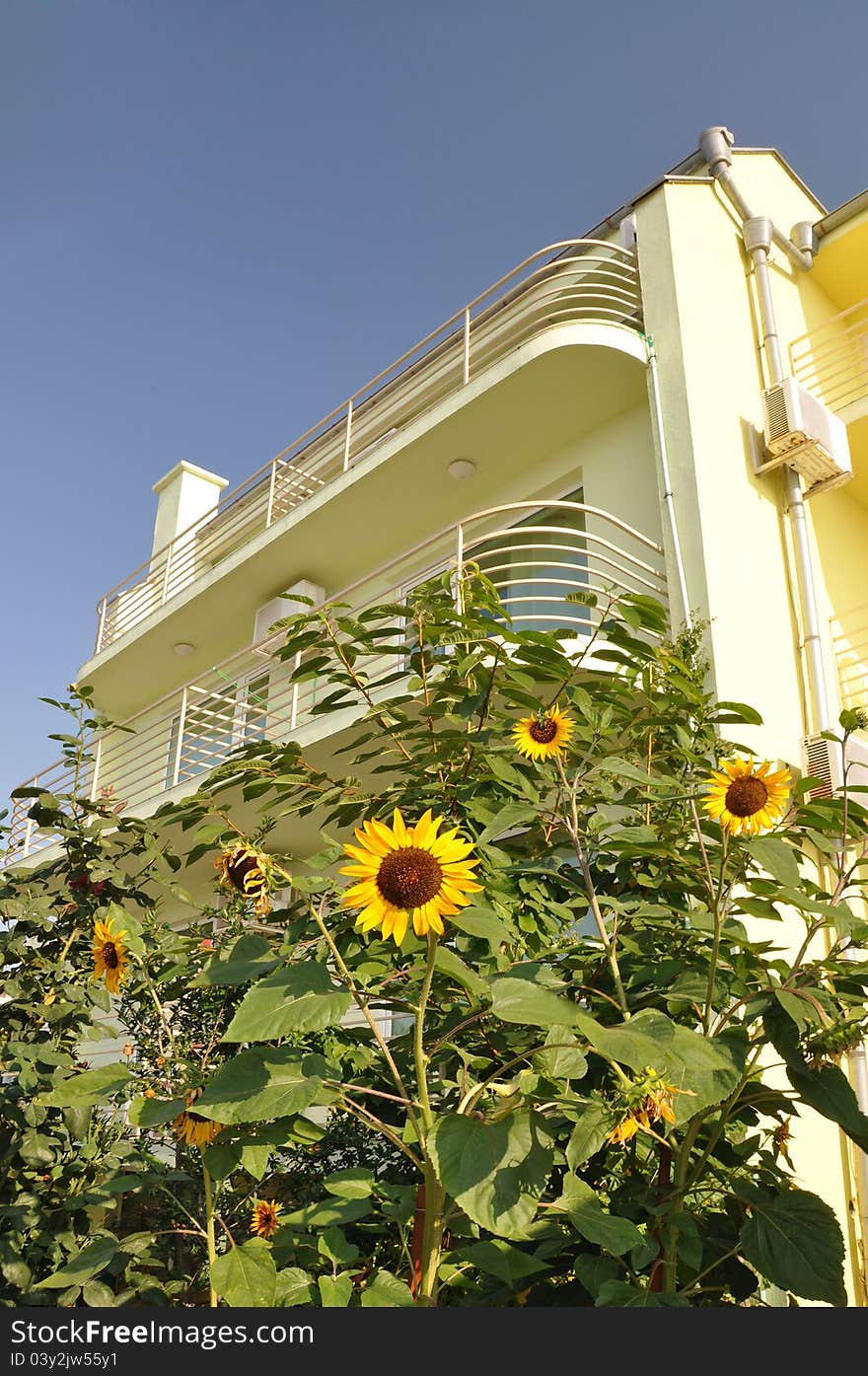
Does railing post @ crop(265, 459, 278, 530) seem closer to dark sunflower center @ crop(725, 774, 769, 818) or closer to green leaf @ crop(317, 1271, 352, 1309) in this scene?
dark sunflower center @ crop(725, 774, 769, 818)

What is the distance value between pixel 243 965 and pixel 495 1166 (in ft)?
1.63

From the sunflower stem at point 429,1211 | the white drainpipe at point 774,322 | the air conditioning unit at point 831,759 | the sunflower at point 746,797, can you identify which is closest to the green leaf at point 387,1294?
the sunflower stem at point 429,1211

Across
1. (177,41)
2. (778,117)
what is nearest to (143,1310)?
(177,41)

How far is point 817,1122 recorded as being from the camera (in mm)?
6039

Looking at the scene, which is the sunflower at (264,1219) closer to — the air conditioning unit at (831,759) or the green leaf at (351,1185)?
the green leaf at (351,1185)

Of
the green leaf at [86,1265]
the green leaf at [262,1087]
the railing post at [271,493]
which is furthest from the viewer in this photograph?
the railing post at [271,493]

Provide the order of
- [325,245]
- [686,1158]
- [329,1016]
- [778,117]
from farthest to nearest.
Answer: [778,117] → [325,245] → [686,1158] → [329,1016]

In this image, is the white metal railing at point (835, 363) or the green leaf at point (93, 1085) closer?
the green leaf at point (93, 1085)

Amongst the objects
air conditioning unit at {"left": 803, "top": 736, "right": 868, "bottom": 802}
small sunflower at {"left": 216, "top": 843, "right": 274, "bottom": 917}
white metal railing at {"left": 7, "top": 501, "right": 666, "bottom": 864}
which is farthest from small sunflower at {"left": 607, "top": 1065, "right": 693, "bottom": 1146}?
air conditioning unit at {"left": 803, "top": 736, "right": 868, "bottom": 802}

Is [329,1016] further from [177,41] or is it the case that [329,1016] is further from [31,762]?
[31,762]

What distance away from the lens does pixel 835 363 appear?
9203 millimetres

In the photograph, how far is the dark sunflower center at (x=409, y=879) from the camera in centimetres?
152

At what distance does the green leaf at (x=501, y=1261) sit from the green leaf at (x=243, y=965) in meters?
0.57

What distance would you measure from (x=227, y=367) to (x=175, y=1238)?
5.49 metres
